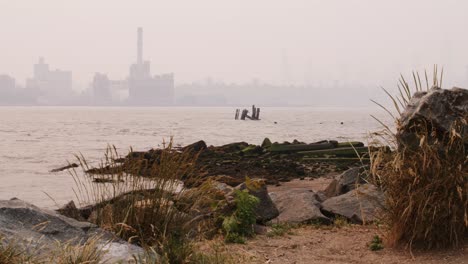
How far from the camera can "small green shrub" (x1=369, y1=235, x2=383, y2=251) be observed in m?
8.35

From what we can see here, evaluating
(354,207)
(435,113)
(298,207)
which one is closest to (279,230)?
(298,207)

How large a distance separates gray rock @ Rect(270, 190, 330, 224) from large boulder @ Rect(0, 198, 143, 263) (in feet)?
13.5

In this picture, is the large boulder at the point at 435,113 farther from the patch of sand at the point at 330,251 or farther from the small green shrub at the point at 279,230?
the small green shrub at the point at 279,230

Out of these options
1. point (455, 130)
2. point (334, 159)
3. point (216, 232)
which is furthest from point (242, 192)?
point (334, 159)

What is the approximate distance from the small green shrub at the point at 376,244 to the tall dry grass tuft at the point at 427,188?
0.69 feet

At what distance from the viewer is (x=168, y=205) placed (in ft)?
26.1

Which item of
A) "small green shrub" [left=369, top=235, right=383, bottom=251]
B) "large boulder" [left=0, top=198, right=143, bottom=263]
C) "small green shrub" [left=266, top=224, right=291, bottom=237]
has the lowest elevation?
"small green shrub" [left=266, top=224, right=291, bottom=237]

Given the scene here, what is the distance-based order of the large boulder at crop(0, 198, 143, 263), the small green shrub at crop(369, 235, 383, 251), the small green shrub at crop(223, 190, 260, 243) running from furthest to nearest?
the small green shrub at crop(223, 190, 260, 243)
the small green shrub at crop(369, 235, 383, 251)
the large boulder at crop(0, 198, 143, 263)

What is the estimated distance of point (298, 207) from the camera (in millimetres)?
11070

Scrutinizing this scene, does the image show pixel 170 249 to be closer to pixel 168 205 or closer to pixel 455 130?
pixel 168 205

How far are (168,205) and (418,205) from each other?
324 cm

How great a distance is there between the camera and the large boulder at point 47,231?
6570 mm

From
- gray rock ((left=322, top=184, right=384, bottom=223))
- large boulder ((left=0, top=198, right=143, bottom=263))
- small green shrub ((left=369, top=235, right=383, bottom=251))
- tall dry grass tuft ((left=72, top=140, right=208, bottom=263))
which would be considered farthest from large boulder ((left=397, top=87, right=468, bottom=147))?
large boulder ((left=0, top=198, right=143, bottom=263))

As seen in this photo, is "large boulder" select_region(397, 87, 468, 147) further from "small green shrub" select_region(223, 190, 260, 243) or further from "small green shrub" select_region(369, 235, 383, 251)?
"small green shrub" select_region(223, 190, 260, 243)
